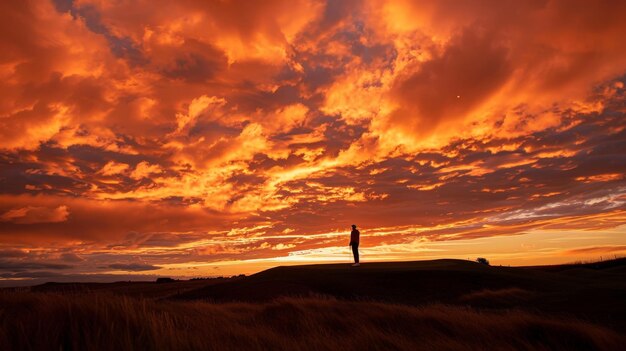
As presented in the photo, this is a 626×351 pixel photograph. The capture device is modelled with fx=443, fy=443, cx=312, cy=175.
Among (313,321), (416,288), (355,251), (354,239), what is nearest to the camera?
(313,321)

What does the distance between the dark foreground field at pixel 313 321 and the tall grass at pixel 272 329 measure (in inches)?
0.8

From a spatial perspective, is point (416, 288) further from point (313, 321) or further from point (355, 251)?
point (313, 321)

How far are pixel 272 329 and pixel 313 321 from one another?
153 centimetres

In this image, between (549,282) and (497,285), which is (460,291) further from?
(549,282)

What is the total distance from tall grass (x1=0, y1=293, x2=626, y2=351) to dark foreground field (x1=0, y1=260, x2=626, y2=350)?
2 centimetres

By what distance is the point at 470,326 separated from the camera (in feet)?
29.1

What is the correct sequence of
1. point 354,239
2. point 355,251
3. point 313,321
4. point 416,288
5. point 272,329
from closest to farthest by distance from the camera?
point 272,329 < point 313,321 < point 416,288 < point 354,239 < point 355,251

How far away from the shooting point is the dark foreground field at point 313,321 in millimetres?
5047

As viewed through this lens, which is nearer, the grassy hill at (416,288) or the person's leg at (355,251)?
the grassy hill at (416,288)

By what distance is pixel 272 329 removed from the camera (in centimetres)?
834

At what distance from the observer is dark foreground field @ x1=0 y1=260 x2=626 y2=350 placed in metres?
5.05

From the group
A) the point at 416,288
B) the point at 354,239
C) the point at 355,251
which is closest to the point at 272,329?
the point at 416,288

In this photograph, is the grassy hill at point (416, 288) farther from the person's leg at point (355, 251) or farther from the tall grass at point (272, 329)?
the tall grass at point (272, 329)

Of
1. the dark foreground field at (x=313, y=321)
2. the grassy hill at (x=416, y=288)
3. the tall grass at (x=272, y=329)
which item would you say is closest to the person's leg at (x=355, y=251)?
the grassy hill at (x=416, y=288)
